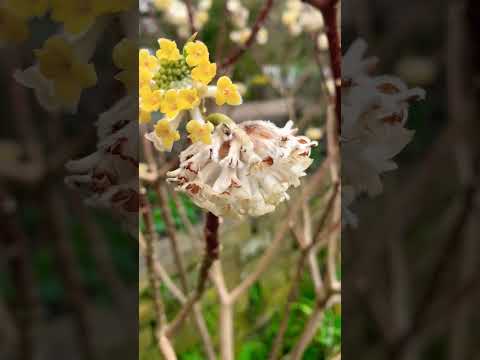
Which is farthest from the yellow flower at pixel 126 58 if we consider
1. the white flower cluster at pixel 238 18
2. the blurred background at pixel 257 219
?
the white flower cluster at pixel 238 18

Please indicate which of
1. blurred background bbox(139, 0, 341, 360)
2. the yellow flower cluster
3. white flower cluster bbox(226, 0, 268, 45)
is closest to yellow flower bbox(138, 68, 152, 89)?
the yellow flower cluster

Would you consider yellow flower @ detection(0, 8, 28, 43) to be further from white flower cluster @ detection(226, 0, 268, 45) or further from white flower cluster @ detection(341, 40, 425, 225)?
white flower cluster @ detection(226, 0, 268, 45)

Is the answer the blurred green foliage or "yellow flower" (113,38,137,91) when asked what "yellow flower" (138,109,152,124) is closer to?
"yellow flower" (113,38,137,91)

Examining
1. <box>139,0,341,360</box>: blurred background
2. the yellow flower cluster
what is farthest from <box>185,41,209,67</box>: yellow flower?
<box>139,0,341,360</box>: blurred background

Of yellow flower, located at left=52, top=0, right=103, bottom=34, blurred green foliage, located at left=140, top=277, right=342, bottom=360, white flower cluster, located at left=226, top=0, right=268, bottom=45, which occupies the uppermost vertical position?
white flower cluster, located at left=226, top=0, right=268, bottom=45

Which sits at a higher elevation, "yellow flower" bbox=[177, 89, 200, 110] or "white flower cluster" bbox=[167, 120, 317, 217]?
"yellow flower" bbox=[177, 89, 200, 110]

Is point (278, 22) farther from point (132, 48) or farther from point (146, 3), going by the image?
point (132, 48)

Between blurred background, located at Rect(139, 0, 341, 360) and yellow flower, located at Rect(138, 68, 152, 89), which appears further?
blurred background, located at Rect(139, 0, 341, 360)

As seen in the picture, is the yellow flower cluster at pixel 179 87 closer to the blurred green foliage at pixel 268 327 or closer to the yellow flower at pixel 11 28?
the yellow flower at pixel 11 28
